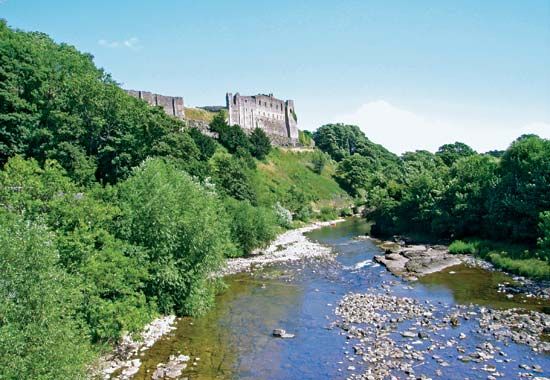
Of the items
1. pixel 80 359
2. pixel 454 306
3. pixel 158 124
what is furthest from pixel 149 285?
pixel 158 124

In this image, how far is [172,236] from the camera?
1095 inches

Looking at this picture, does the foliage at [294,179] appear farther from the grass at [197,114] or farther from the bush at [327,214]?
the grass at [197,114]

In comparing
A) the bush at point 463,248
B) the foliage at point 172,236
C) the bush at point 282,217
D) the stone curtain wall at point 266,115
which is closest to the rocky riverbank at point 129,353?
the foliage at point 172,236

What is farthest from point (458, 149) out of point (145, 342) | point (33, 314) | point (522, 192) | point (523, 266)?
point (33, 314)

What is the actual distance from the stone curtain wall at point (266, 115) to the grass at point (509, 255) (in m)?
74.2

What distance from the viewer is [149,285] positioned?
27547 millimetres

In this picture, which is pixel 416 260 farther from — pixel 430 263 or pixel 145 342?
pixel 145 342

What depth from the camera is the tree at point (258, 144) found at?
101369 mm

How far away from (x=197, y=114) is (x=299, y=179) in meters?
28.6

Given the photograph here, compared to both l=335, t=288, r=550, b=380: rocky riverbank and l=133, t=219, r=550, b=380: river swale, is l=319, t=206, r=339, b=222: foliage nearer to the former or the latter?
l=133, t=219, r=550, b=380: river swale

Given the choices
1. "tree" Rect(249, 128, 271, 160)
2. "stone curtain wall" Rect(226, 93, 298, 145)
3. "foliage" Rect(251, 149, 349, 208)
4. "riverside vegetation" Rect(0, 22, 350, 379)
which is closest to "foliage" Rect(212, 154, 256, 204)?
"riverside vegetation" Rect(0, 22, 350, 379)

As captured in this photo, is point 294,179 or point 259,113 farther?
point 259,113

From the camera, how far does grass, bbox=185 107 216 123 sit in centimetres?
10145

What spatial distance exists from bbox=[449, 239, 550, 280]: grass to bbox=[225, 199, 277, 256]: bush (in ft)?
68.3
